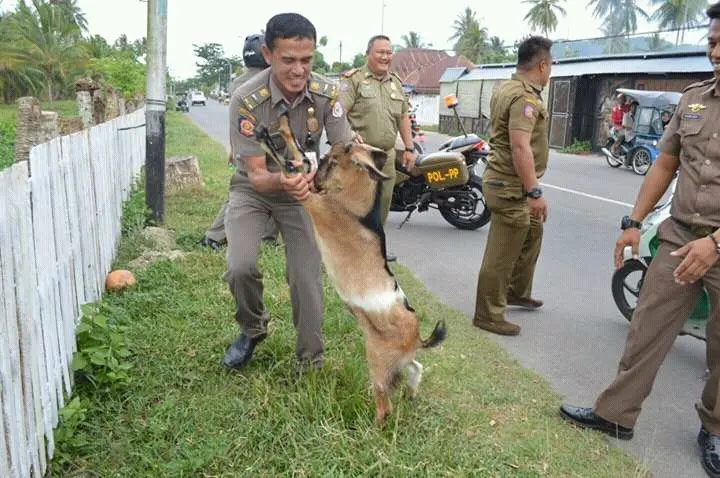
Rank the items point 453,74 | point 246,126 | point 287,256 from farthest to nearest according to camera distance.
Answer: point 453,74, point 287,256, point 246,126

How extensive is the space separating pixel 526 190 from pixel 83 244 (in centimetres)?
273

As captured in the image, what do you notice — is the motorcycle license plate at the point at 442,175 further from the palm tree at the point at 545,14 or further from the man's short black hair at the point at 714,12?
the palm tree at the point at 545,14

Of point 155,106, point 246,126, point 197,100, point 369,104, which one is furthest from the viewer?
point 197,100

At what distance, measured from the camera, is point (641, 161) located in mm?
14125

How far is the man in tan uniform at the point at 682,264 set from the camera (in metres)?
2.61

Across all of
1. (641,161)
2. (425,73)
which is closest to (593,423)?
Result: (641,161)

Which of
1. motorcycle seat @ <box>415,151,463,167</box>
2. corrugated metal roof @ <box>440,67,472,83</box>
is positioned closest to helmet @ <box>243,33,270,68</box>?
motorcycle seat @ <box>415,151,463,167</box>

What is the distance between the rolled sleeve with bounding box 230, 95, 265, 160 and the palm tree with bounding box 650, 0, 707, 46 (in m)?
39.7

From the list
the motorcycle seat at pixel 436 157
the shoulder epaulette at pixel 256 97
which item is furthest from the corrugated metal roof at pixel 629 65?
the shoulder epaulette at pixel 256 97

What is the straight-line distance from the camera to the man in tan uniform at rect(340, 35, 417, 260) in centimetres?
533

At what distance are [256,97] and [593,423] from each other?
7.20 feet

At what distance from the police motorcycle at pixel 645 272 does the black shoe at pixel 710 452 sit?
33.8 inches

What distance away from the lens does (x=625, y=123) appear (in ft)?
50.2

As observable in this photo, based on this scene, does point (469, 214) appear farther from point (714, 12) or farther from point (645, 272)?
point (714, 12)
